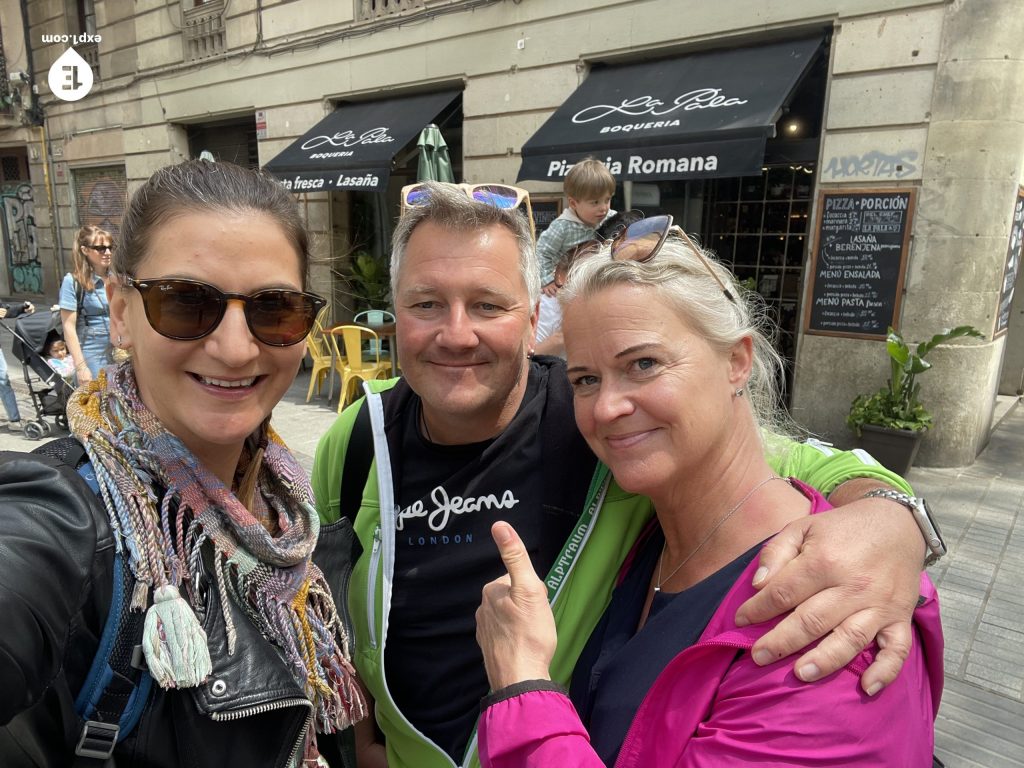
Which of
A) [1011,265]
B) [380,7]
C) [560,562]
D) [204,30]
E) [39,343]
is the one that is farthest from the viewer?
[204,30]

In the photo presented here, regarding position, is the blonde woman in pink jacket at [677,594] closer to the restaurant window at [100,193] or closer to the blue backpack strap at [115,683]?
the blue backpack strap at [115,683]

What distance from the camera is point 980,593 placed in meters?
4.00

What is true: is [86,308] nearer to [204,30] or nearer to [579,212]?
[579,212]

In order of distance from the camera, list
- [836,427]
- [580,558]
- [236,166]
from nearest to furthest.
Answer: [236,166]
[580,558]
[836,427]

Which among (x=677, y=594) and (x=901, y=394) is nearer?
(x=677, y=594)

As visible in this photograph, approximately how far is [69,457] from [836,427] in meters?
6.45

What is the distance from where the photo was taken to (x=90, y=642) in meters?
1.01

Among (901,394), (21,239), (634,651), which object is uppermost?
(21,239)

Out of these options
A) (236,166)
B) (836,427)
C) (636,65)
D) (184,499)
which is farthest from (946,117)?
(184,499)

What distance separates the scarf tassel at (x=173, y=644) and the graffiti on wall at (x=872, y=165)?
6352 mm

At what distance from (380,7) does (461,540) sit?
9565 mm

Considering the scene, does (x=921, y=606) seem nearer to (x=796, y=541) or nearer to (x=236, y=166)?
(x=796, y=541)

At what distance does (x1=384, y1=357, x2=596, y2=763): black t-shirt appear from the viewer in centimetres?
163

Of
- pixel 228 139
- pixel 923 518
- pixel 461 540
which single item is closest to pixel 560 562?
pixel 461 540
